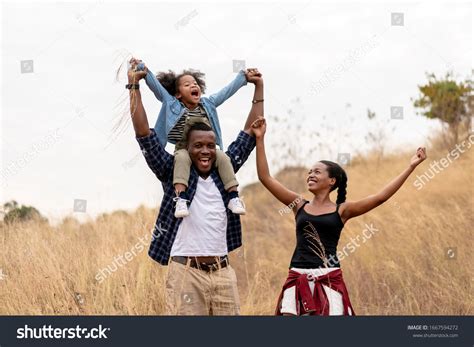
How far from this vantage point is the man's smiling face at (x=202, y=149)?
15.9 ft

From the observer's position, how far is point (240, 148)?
5113 mm

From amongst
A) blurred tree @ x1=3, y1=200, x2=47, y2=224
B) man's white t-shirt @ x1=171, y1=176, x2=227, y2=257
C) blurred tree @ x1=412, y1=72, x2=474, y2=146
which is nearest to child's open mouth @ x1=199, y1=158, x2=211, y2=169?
man's white t-shirt @ x1=171, y1=176, x2=227, y2=257

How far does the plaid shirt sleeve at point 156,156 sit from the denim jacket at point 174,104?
189 millimetres

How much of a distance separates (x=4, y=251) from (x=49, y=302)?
1.08m

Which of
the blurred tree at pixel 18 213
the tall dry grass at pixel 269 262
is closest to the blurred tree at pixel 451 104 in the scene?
the tall dry grass at pixel 269 262

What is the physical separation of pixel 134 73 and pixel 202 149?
587mm

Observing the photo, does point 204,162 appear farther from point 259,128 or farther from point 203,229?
point 259,128

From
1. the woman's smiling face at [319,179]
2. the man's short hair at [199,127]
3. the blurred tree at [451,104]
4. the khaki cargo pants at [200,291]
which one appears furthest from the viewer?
the blurred tree at [451,104]

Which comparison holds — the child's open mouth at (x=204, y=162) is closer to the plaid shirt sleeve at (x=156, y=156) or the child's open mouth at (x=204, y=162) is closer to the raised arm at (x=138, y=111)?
the plaid shirt sleeve at (x=156, y=156)

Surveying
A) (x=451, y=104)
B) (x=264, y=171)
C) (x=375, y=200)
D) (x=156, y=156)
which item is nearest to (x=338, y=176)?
(x=375, y=200)

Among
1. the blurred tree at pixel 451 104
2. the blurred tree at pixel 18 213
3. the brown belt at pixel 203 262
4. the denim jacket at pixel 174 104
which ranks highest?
the blurred tree at pixel 451 104

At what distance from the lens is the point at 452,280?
24.5ft
